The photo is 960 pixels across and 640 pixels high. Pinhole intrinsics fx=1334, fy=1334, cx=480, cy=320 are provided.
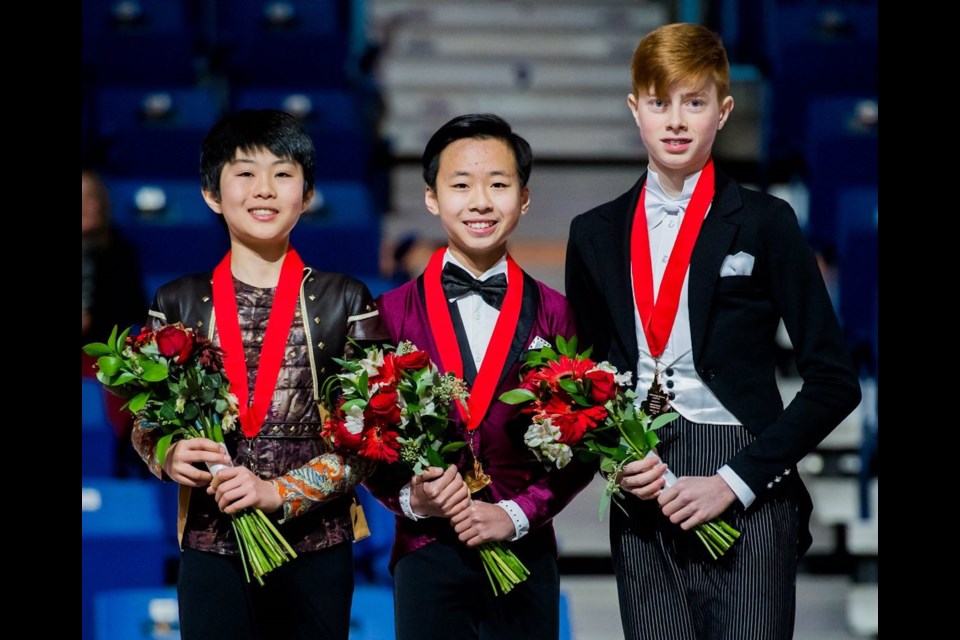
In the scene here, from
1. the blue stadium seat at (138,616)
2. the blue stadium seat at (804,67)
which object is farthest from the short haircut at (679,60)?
the blue stadium seat at (804,67)

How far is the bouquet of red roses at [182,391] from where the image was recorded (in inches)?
104

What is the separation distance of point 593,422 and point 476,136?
702 millimetres

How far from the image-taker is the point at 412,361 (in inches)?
104

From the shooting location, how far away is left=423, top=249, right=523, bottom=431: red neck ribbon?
9.15 feet

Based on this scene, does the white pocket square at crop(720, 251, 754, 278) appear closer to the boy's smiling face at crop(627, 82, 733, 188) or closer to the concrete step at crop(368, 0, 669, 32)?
the boy's smiling face at crop(627, 82, 733, 188)

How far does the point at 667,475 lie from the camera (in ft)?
8.77

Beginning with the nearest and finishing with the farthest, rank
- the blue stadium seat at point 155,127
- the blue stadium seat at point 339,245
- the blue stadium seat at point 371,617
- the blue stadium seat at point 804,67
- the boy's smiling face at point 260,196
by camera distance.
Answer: the boy's smiling face at point 260,196, the blue stadium seat at point 371,617, the blue stadium seat at point 339,245, the blue stadium seat at point 155,127, the blue stadium seat at point 804,67

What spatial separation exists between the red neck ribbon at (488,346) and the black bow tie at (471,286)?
1cm

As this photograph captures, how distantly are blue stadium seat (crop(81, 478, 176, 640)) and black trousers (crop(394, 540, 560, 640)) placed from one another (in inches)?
68.0

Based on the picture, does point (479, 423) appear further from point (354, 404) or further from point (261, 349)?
point (261, 349)

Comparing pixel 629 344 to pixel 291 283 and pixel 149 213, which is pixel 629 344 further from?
pixel 149 213

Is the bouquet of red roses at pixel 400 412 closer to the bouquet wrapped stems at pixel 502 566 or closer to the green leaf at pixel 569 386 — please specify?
the bouquet wrapped stems at pixel 502 566

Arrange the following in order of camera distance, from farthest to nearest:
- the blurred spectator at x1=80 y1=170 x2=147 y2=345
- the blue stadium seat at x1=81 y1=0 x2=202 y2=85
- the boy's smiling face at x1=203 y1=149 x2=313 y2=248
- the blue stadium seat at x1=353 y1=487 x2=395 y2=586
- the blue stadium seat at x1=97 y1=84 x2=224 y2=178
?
the blue stadium seat at x1=81 y1=0 x2=202 y2=85, the blue stadium seat at x1=97 y1=84 x2=224 y2=178, the blurred spectator at x1=80 y1=170 x2=147 y2=345, the blue stadium seat at x1=353 y1=487 x2=395 y2=586, the boy's smiling face at x1=203 y1=149 x2=313 y2=248

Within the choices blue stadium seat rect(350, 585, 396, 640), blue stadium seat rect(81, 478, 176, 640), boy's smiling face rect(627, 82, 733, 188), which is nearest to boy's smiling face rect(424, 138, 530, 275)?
boy's smiling face rect(627, 82, 733, 188)
